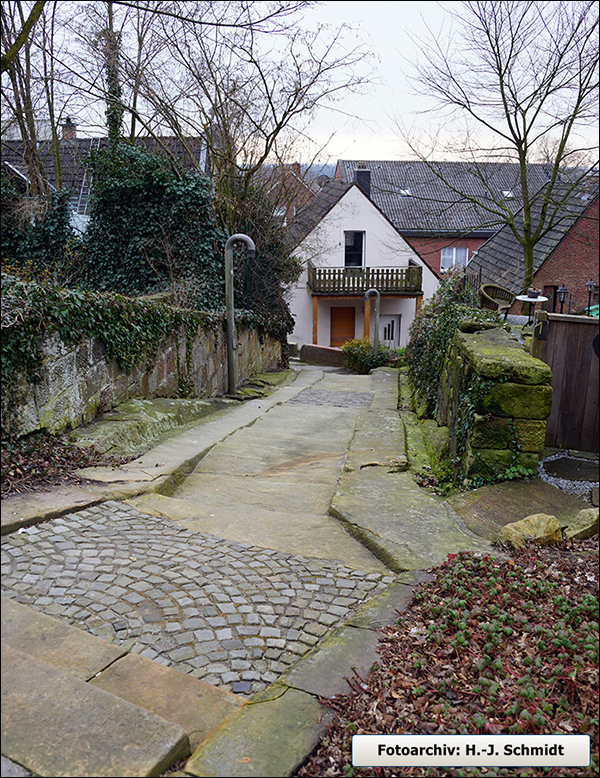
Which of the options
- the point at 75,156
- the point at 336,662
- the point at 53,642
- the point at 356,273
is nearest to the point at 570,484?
the point at 336,662

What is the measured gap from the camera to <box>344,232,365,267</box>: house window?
92.1 ft

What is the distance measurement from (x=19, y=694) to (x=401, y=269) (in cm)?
2717

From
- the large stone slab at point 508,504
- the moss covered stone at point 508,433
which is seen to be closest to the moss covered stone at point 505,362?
the moss covered stone at point 508,433

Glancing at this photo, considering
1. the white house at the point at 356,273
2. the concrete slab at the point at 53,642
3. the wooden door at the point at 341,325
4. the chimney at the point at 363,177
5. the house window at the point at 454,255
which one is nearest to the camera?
the concrete slab at the point at 53,642

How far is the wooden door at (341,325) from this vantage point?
29.5 metres

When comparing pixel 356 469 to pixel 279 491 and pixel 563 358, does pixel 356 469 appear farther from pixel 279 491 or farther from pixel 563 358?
pixel 563 358

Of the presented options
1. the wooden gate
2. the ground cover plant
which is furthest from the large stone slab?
the wooden gate

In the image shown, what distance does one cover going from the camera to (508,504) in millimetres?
4410

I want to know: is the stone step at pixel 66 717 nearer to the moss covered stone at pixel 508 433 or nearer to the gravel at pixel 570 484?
the moss covered stone at pixel 508 433

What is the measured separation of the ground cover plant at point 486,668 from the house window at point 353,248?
86.1ft

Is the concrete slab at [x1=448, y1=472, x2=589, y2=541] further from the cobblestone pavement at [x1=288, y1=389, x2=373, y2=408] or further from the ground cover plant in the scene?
the cobblestone pavement at [x1=288, y1=389, x2=373, y2=408]

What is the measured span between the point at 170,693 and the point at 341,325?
27972 mm

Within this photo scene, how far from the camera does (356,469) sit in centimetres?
604

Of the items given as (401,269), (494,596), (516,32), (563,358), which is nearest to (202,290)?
(563,358)
